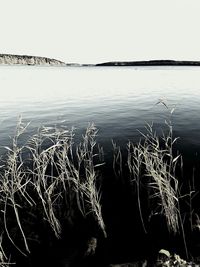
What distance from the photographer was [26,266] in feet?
34.8

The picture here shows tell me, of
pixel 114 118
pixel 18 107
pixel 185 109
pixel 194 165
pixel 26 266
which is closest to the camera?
pixel 26 266

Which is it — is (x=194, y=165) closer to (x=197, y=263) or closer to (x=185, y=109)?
(x=197, y=263)

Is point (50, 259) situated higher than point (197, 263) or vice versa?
point (197, 263)

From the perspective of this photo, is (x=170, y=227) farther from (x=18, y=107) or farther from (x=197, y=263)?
(x=18, y=107)

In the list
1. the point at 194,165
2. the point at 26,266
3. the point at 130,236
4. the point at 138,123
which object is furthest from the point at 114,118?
the point at 26,266

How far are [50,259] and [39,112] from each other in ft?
99.8

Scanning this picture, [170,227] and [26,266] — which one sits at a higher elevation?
[170,227]

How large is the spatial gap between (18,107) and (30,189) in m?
30.3

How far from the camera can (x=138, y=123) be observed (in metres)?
30.4

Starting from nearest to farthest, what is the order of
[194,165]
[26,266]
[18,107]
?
[26,266]
[194,165]
[18,107]

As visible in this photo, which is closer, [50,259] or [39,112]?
[50,259]

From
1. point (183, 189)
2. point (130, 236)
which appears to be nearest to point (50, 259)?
point (130, 236)

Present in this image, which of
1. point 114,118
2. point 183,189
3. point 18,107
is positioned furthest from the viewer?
point 18,107

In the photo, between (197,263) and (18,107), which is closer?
(197,263)
